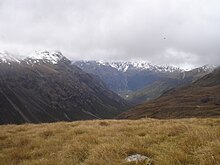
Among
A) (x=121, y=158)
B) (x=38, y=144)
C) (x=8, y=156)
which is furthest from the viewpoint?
(x=38, y=144)

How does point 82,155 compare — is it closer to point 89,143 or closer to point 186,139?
point 89,143

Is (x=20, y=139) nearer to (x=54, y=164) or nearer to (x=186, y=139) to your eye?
(x=54, y=164)

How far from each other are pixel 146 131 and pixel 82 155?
4912 millimetres

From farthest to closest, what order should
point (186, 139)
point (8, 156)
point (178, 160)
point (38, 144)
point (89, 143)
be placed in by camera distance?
point (38, 144) → point (89, 143) → point (8, 156) → point (186, 139) → point (178, 160)

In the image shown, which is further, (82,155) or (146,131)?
(146,131)

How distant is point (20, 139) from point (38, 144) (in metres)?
1.98

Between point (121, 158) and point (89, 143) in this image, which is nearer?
point (121, 158)

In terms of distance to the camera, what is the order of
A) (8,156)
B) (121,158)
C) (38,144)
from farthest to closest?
1. (38,144)
2. (8,156)
3. (121,158)

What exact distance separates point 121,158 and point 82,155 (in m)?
1.87

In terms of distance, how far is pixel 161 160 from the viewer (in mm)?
9695

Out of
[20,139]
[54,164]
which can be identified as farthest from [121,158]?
[20,139]

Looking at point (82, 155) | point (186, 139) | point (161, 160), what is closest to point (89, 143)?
point (82, 155)

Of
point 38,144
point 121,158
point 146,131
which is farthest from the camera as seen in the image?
point 146,131

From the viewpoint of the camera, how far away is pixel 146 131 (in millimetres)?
16453
